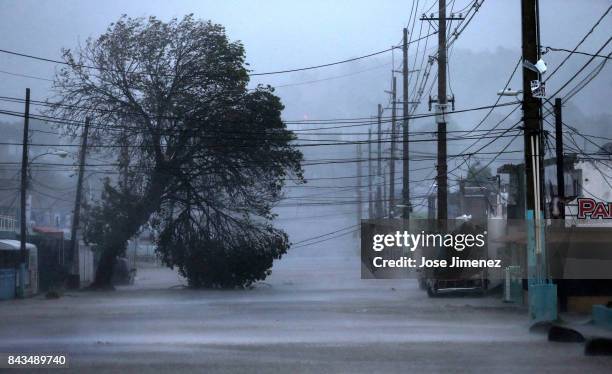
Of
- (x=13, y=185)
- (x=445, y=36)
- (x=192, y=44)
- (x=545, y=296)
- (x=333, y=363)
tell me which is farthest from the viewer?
(x=13, y=185)

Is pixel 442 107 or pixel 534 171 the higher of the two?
pixel 442 107

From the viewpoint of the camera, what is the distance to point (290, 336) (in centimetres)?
1722

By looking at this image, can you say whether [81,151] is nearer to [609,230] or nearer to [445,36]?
[445,36]

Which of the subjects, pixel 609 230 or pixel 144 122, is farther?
pixel 144 122

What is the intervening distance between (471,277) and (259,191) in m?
11.2

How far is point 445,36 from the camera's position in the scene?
3038 centimetres

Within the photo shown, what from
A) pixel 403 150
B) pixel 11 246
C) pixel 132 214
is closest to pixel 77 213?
pixel 132 214

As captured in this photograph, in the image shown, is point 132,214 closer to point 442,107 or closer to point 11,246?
point 11,246

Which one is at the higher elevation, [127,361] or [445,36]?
[445,36]

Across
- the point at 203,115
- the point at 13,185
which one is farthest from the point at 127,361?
the point at 13,185

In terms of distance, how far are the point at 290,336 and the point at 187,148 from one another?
20.7 metres

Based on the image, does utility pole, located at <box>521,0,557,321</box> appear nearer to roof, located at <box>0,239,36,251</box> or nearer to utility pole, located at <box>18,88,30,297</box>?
utility pole, located at <box>18,88,30,297</box>

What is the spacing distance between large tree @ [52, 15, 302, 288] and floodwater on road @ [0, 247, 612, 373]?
7.35 metres

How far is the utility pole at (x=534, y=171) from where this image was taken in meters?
19.2
